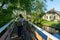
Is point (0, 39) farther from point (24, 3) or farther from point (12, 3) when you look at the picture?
point (12, 3)

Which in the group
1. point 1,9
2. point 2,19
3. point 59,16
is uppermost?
point 1,9

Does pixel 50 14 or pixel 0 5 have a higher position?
pixel 0 5

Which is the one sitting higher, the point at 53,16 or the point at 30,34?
the point at 30,34

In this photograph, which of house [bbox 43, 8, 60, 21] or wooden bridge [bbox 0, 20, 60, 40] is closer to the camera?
wooden bridge [bbox 0, 20, 60, 40]

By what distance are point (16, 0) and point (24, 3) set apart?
1037mm

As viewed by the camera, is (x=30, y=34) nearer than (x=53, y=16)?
Yes

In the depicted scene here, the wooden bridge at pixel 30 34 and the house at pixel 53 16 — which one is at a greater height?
the wooden bridge at pixel 30 34

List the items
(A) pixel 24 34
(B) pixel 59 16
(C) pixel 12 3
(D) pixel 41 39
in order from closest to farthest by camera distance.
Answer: (D) pixel 41 39 < (A) pixel 24 34 < (C) pixel 12 3 < (B) pixel 59 16

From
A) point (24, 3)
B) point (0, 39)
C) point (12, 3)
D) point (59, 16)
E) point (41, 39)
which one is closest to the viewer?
point (0, 39)

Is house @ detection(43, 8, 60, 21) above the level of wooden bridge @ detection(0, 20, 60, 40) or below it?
below

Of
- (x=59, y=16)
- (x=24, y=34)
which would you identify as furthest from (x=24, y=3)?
(x=59, y=16)

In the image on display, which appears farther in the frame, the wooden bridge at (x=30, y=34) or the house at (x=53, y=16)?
the house at (x=53, y=16)

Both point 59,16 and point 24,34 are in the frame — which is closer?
point 24,34

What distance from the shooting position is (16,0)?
19812mm
